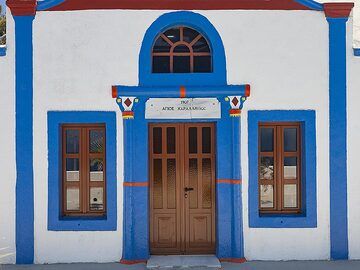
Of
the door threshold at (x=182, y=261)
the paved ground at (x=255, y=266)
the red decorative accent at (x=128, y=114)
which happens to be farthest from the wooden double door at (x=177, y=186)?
the paved ground at (x=255, y=266)

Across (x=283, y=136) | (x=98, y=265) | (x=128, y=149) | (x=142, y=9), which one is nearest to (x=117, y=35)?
(x=142, y=9)

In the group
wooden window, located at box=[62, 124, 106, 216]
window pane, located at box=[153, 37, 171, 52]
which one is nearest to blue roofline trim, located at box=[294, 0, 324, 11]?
window pane, located at box=[153, 37, 171, 52]

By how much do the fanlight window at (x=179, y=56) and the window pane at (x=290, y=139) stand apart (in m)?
1.74

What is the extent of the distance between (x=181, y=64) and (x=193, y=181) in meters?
2.03

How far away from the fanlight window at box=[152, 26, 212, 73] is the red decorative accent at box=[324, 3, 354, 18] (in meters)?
2.12

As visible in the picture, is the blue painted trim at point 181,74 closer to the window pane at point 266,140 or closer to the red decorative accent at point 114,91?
the red decorative accent at point 114,91

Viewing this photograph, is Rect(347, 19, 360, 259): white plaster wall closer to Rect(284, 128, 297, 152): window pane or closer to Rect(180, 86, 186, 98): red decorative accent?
Rect(284, 128, 297, 152): window pane

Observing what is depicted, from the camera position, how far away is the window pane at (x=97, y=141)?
8.18m

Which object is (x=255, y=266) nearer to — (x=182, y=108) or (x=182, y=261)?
(x=182, y=261)

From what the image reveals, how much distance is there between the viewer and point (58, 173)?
7.99 m

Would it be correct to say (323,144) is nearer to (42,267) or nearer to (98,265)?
(98,265)

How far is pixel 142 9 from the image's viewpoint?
8.03 m

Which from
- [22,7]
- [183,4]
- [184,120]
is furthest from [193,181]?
[22,7]

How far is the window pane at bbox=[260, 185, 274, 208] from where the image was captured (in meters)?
8.21
